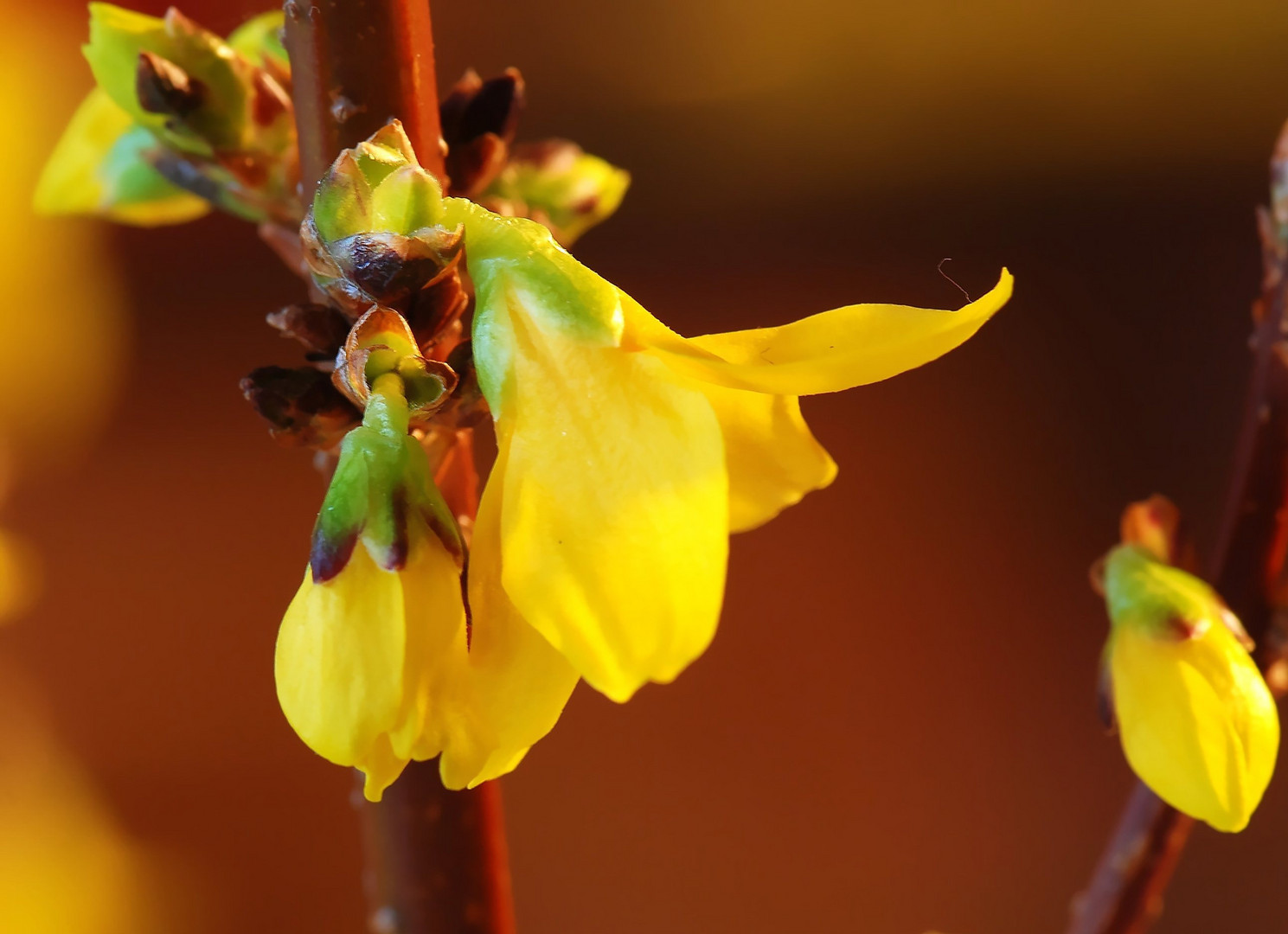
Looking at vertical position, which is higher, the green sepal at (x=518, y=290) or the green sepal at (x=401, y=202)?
the green sepal at (x=401, y=202)

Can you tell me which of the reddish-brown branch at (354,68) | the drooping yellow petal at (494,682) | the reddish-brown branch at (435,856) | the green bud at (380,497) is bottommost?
the reddish-brown branch at (435,856)

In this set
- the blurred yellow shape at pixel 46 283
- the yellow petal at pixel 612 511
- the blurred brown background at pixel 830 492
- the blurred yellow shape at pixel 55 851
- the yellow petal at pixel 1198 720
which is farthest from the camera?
the blurred brown background at pixel 830 492

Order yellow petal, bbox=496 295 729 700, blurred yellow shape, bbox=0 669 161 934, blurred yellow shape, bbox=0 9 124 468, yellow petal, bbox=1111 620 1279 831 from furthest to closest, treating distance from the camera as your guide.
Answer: blurred yellow shape, bbox=0 9 124 468 → blurred yellow shape, bbox=0 669 161 934 → yellow petal, bbox=1111 620 1279 831 → yellow petal, bbox=496 295 729 700

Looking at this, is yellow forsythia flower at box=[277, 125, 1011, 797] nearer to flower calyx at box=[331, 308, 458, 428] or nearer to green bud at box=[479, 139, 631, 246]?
flower calyx at box=[331, 308, 458, 428]

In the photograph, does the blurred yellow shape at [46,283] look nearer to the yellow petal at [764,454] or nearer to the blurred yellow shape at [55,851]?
the blurred yellow shape at [55,851]

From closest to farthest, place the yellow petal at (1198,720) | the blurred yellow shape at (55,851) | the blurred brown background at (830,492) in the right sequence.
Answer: the yellow petal at (1198,720), the blurred yellow shape at (55,851), the blurred brown background at (830,492)

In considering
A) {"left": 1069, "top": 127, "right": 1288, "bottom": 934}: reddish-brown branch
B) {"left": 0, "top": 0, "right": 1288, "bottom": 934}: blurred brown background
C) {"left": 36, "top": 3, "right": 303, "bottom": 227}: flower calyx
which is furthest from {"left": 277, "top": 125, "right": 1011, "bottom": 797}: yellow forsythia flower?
{"left": 0, "top": 0, "right": 1288, "bottom": 934}: blurred brown background

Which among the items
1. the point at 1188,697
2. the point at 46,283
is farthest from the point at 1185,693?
the point at 46,283

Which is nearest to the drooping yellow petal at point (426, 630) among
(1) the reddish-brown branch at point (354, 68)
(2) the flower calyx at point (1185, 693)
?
(1) the reddish-brown branch at point (354, 68)
